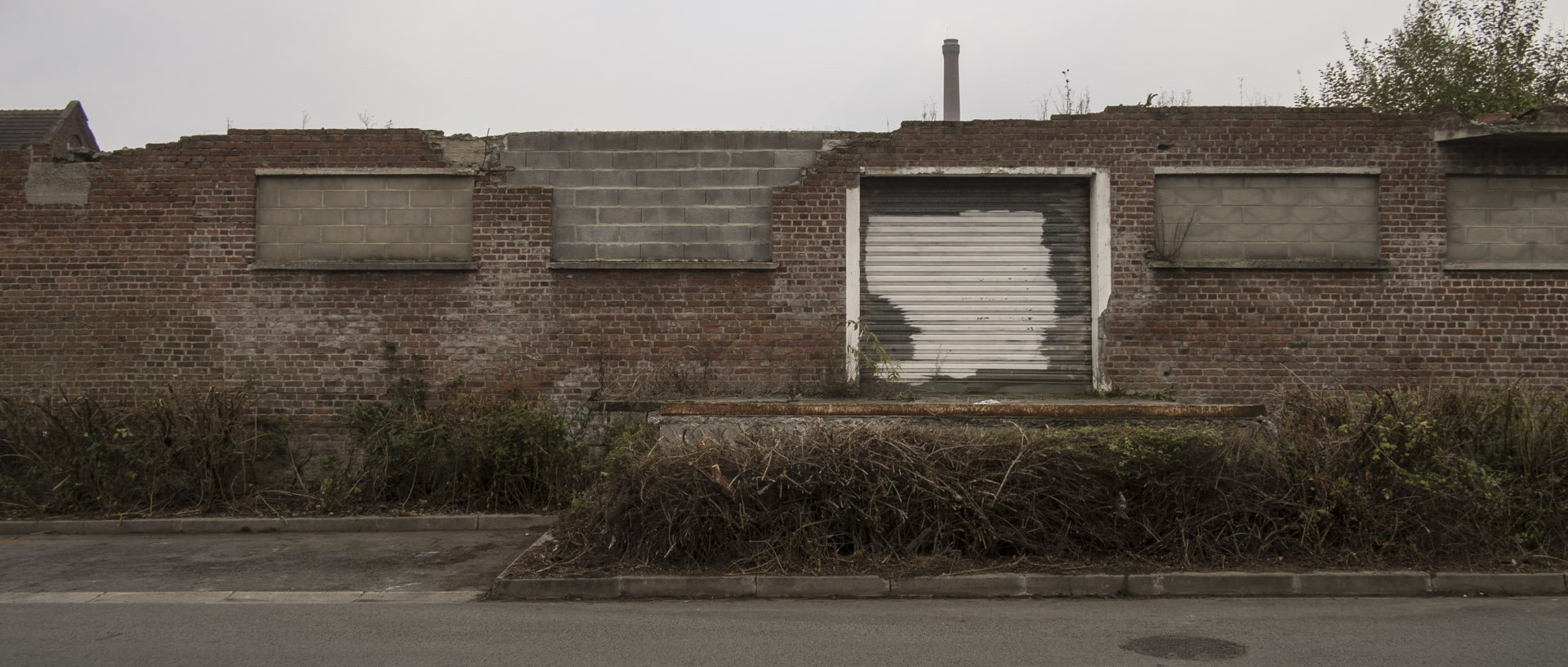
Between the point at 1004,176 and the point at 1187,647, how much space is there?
7.00 metres

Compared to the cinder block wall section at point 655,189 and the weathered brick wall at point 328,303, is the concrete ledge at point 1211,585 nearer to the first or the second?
the weathered brick wall at point 328,303

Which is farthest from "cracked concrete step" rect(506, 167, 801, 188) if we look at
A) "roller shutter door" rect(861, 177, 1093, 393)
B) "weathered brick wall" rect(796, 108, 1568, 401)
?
"weathered brick wall" rect(796, 108, 1568, 401)

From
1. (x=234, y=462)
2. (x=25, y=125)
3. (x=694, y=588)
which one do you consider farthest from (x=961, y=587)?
(x=25, y=125)

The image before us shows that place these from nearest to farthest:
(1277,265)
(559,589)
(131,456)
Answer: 1. (559,589)
2. (131,456)
3. (1277,265)

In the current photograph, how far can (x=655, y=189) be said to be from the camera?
38.4 feet

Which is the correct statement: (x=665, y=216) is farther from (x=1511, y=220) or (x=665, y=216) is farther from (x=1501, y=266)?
(x=1511, y=220)

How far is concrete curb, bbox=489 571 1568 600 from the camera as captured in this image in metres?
6.89

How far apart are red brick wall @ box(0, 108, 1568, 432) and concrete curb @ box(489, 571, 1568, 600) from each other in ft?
14.9

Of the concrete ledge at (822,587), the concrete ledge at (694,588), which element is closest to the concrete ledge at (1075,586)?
the concrete ledge at (822,587)

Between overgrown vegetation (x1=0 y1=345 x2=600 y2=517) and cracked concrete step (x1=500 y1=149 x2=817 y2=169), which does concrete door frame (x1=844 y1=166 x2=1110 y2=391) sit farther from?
overgrown vegetation (x1=0 y1=345 x2=600 y2=517)

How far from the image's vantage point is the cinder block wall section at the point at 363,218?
11.8 meters

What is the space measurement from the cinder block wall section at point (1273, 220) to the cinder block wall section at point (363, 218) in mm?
7944

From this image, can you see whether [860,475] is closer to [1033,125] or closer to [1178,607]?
[1178,607]

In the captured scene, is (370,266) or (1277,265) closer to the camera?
(1277,265)
